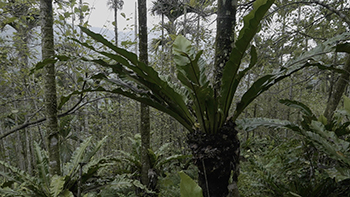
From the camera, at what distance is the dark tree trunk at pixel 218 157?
180cm

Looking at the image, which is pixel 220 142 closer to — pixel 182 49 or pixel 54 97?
pixel 182 49

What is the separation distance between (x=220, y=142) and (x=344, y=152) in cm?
153

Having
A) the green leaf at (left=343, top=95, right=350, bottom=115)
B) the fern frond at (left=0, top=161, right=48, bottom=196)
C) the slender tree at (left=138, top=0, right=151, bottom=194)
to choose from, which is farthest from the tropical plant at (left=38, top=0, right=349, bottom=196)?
the fern frond at (left=0, top=161, right=48, bottom=196)

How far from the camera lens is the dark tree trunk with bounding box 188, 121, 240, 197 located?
1.80 meters

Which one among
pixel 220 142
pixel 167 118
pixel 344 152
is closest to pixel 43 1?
pixel 220 142

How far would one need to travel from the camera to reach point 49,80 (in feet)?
7.20

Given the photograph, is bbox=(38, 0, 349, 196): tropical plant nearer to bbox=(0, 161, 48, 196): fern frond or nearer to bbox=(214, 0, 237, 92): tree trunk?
bbox=(214, 0, 237, 92): tree trunk

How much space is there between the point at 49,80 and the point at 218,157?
196 centimetres

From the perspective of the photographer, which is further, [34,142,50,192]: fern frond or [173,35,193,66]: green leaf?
[34,142,50,192]: fern frond

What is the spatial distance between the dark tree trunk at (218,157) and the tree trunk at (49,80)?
5.10 ft

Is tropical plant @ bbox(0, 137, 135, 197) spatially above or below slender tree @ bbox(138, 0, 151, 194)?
below

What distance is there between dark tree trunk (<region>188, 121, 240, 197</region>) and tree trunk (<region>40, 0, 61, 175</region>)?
156 cm

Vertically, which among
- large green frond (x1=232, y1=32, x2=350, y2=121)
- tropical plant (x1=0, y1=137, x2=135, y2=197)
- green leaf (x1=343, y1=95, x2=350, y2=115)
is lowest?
tropical plant (x1=0, y1=137, x2=135, y2=197)

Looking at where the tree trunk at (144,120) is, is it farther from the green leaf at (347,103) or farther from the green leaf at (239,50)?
the green leaf at (347,103)
